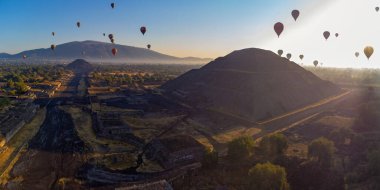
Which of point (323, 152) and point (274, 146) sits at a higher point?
point (323, 152)

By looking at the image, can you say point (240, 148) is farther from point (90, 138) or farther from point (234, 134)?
point (90, 138)

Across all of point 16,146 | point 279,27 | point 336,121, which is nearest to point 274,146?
point 279,27

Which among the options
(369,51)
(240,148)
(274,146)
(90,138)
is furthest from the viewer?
(369,51)

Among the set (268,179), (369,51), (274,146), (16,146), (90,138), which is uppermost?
(369,51)

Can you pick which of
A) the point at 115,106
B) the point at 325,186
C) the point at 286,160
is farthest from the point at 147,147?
the point at 115,106

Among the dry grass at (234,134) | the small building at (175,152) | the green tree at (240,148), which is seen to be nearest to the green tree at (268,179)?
the green tree at (240,148)

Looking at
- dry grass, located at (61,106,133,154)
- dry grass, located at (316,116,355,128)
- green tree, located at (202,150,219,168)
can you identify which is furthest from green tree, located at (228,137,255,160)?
dry grass, located at (316,116,355,128)
